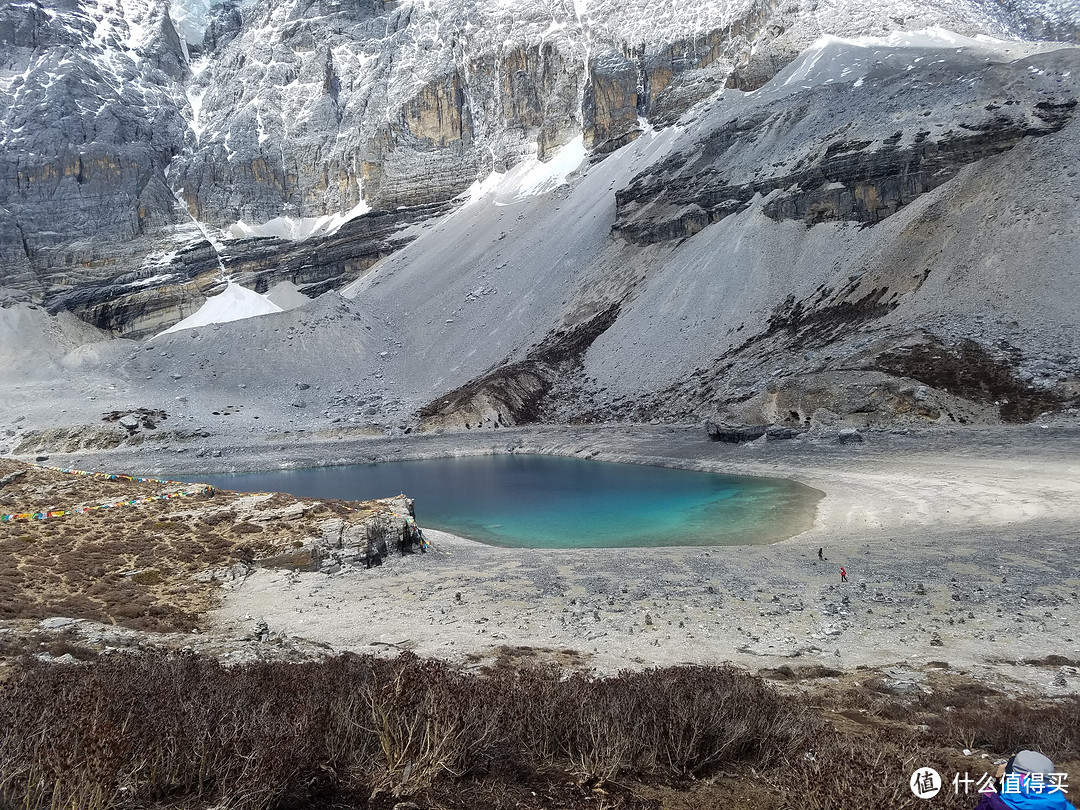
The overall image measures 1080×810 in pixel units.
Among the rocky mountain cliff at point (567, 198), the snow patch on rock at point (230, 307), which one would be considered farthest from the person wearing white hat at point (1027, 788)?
the snow patch on rock at point (230, 307)

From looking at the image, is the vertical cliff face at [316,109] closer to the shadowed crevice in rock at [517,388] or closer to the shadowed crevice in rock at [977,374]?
the shadowed crevice in rock at [517,388]

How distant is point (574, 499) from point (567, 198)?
73711 millimetres

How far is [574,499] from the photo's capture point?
31.7 m

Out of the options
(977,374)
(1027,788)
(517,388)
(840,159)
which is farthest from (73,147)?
(1027,788)

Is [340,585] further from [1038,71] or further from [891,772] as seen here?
[1038,71]

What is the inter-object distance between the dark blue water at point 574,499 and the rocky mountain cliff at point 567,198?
433 inches

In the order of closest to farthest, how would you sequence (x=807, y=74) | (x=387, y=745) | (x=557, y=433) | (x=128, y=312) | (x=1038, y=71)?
(x=387, y=745) < (x=557, y=433) < (x=1038, y=71) < (x=807, y=74) < (x=128, y=312)

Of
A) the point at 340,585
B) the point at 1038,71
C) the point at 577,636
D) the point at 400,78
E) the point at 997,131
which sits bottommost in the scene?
the point at 340,585

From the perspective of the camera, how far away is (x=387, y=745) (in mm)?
4211

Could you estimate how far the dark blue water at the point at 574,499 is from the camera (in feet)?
76.3

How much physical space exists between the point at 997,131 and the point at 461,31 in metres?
106

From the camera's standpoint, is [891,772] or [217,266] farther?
[217,266]

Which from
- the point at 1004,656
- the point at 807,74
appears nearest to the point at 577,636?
the point at 1004,656

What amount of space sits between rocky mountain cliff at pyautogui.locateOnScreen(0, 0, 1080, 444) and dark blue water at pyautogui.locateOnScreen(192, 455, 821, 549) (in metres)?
11.0
